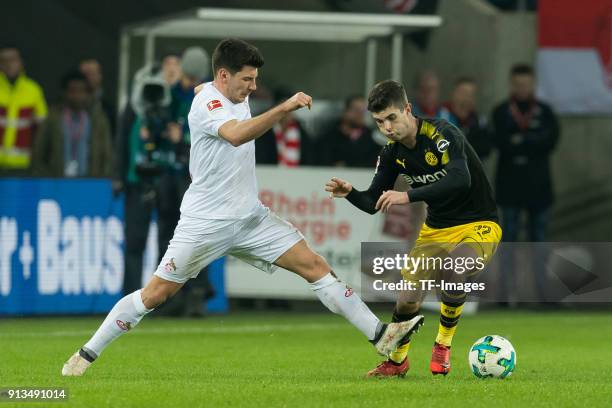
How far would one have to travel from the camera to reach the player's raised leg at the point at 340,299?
9.84 metres

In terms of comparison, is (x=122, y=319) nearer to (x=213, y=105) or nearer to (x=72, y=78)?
(x=213, y=105)

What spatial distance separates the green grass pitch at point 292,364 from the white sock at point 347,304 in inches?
14.0

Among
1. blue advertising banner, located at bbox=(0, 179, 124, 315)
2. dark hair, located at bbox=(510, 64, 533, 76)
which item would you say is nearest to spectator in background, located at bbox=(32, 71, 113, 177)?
blue advertising banner, located at bbox=(0, 179, 124, 315)

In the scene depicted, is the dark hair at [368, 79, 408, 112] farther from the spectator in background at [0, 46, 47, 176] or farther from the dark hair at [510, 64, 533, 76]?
the spectator in background at [0, 46, 47, 176]

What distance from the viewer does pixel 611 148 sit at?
1920 cm

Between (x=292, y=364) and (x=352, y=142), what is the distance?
6551mm

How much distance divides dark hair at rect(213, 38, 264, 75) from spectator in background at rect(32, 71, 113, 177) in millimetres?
7250

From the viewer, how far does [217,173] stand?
990cm

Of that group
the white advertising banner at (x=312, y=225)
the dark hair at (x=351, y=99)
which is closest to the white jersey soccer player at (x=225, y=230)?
the white advertising banner at (x=312, y=225)

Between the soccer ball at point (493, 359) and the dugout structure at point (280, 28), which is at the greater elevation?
the dugout structure at point (280, 28)

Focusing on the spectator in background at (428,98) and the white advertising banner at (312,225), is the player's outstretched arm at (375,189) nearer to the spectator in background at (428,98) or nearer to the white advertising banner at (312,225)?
the white advertising banner at (312,225)

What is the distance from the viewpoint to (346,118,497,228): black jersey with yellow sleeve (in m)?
9.76

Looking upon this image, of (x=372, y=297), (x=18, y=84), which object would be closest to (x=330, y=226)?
(x=372, y=297)

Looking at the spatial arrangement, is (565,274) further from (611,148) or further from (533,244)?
(611,148)
